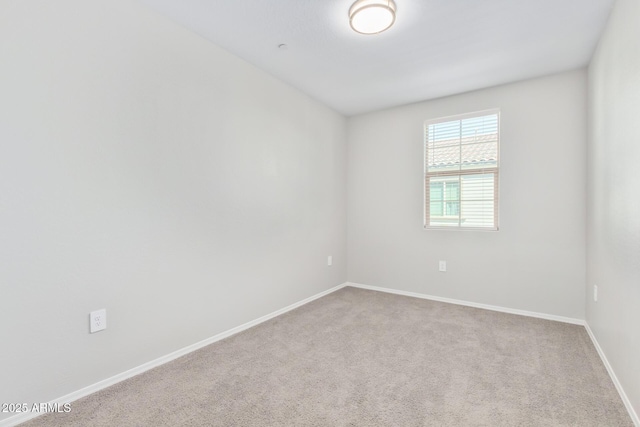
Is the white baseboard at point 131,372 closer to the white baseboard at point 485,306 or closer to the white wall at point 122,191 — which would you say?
the white wall at point 122,191

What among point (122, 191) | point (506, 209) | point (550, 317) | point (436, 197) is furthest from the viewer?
point (436, 197)

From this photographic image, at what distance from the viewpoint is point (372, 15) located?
1.96 m

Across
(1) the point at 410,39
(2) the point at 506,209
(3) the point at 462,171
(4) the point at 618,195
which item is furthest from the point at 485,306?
(1) the point at 410,39

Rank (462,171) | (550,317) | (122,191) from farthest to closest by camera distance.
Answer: (462,171) < (550,317) < (122,191)

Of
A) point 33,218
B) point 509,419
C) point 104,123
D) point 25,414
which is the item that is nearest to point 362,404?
point 509,419

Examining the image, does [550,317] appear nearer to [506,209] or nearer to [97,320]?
[506,209]

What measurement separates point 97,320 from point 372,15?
8.25ft

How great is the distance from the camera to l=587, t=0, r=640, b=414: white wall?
1587 mm

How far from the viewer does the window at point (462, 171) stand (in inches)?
131

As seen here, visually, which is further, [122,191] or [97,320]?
[122,191]

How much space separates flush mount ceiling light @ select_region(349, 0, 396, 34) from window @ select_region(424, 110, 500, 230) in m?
1.84

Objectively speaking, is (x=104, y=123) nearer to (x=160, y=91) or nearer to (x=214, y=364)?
(x=160, y=91)

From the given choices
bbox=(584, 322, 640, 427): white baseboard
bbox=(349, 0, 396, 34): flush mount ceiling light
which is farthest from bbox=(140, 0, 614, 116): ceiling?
bbox=(584, 322, 640, 427): white baseboard

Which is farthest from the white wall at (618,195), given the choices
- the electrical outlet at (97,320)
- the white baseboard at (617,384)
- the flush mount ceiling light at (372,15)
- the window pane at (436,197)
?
the electrical outlet at (97,320)
